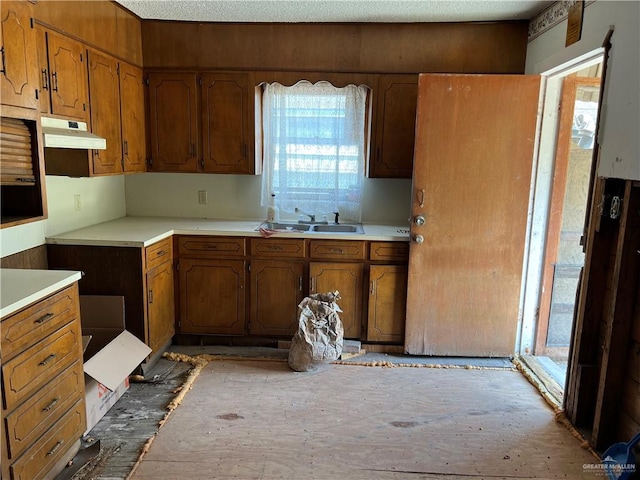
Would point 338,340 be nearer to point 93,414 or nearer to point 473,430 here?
point 473,430

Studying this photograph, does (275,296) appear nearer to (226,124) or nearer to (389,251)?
(389,251)

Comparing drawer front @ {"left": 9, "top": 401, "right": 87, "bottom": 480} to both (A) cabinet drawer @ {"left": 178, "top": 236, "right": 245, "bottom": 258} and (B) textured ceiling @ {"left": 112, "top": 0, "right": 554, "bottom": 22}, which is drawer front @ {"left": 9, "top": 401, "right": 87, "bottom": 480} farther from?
(B) textured ceiling @ {"left": 112, "top": 0, "right": 554, "bottom": 22}

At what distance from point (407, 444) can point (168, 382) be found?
58.3 inches

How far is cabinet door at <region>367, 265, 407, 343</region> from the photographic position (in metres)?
3.14

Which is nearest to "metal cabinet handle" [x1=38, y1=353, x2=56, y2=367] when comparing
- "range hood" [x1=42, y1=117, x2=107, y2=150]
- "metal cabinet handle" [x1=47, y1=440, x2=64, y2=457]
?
"metal cabinet handle" [x1=47, y1=440, x2=64, y2=457]

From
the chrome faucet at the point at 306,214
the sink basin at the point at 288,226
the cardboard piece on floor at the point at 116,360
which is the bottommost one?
the cardboard piece on floor at the point at 116,360

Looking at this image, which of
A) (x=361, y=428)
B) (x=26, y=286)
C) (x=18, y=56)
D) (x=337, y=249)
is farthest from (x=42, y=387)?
(x=337, y=249)

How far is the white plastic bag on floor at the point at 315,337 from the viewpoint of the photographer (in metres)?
2.90

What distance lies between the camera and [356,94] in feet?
11.2

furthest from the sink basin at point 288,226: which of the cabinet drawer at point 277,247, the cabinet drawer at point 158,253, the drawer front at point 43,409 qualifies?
the drawer front at point 43,409

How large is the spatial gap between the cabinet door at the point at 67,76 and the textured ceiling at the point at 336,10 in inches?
24.9

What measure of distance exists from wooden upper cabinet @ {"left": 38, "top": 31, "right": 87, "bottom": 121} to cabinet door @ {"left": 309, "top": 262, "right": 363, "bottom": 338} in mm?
1731

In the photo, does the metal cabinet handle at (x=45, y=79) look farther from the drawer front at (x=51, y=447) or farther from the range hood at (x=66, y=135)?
the drawer front at (x=51, y=447)

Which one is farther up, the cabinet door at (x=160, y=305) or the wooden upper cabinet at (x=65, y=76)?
the wooden upper cabinet at (x=65, y=76)
